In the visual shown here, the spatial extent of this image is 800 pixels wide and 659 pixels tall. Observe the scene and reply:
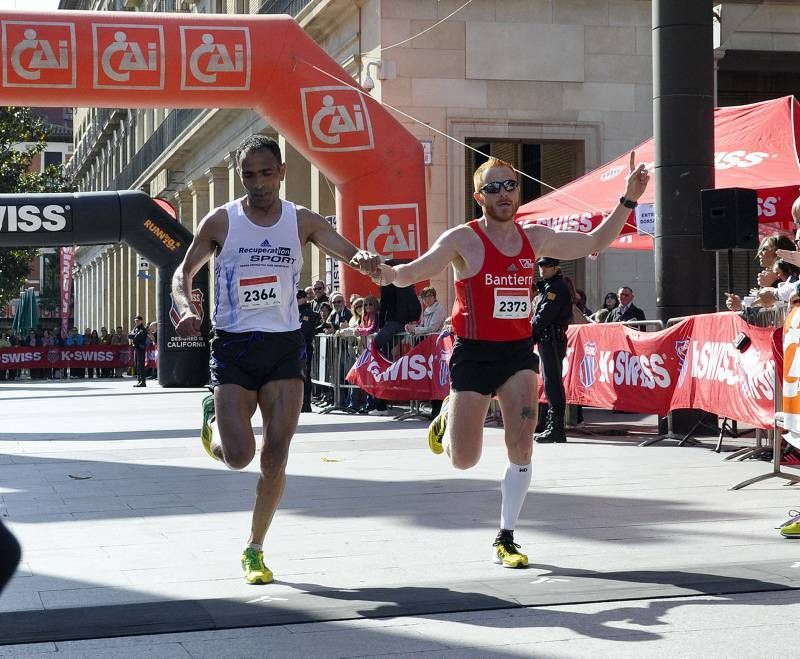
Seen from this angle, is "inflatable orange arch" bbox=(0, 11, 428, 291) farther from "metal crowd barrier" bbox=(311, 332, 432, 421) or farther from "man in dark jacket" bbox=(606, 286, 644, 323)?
"man in dark jacket" bbox=(606, 286, 644, 323)

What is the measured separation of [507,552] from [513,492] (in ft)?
1.02

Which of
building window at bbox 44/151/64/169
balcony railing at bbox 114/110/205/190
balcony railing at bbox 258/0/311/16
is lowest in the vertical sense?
balcony railing at bbox 114/110/205/190

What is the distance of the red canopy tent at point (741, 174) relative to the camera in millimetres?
14430

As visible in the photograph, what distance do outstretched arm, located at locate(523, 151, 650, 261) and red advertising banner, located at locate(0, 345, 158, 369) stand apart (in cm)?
3746

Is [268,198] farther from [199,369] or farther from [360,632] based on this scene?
[199,369]

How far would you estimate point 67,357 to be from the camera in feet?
142

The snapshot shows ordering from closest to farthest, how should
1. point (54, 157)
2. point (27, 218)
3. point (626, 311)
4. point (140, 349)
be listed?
point (626, 311), point (27, 218), point (140, 349), point (54, 157)

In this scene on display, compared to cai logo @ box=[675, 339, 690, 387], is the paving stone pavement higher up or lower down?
lower down

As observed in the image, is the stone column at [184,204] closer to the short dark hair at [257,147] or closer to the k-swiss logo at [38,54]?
the k-swiss logo at [38,54]

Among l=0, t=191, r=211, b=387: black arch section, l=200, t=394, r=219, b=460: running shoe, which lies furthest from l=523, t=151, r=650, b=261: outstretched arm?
l=0, t=191, r=211, b=387: black arch section

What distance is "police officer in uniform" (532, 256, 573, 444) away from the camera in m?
13.4

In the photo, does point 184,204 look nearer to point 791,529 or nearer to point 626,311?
point 626,311

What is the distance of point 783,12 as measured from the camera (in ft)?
79.4

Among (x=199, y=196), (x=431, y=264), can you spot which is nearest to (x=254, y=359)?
(x=431, y=264)
